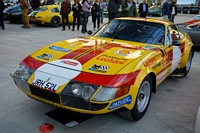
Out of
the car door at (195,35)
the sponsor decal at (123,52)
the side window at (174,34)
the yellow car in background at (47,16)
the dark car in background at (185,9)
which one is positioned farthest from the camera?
the dark car in background at (185,9)

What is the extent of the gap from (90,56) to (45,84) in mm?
760

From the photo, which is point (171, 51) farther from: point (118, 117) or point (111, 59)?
point (118, 117)

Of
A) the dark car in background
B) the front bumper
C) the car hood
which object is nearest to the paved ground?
the front bumper

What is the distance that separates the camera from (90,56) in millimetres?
2994

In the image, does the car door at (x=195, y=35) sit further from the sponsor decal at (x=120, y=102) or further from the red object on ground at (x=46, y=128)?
the red object on ground at (x=46, y=128)

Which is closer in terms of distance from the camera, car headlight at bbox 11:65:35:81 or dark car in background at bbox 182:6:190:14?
car headlight at bbox 11:65:35:81

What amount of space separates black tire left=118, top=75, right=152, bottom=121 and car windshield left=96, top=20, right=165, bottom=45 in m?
→ 0.99

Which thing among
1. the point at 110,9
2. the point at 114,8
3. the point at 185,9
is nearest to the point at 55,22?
the point at 110,9

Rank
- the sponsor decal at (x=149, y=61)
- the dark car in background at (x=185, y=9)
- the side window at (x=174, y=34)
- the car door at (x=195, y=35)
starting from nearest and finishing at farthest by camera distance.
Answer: the sponsor decal at (x=149, y=61) → the side window at (x=174, y=34) → the car door at (x=195, y=35) → the dark car in background at (x=185, y=9)

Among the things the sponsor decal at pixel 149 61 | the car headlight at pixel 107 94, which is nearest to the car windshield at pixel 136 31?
the sponsor decal at pixel 149 61

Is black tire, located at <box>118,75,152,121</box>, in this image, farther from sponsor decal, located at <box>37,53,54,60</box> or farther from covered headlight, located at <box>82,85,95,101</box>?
sponsor decal, located at <box>37,53,54,60</box>

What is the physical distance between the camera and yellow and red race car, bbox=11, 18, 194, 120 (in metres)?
2.46

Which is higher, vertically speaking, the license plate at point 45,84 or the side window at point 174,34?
the side window at point 174,34

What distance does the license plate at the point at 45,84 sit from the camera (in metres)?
2.54
